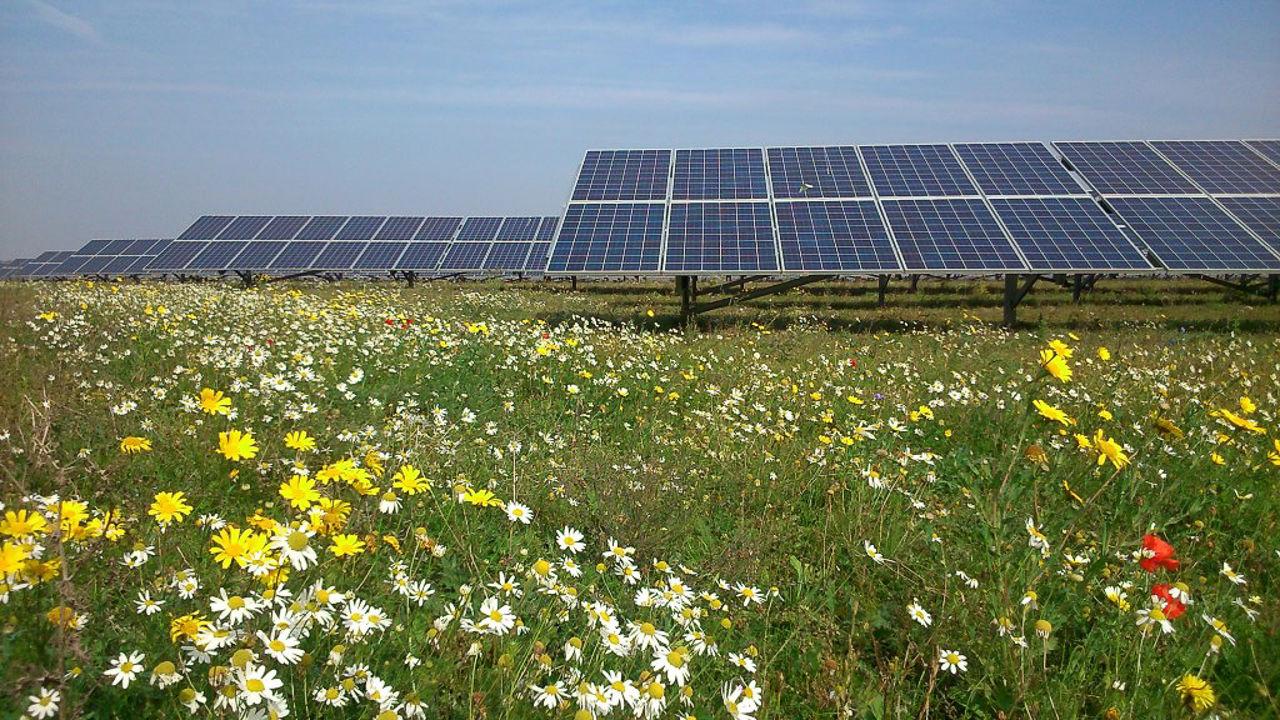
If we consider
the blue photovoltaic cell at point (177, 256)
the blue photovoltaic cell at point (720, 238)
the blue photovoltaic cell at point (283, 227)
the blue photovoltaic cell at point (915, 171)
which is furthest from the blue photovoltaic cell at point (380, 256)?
the blue photovoltaic cell at point (915, 171)

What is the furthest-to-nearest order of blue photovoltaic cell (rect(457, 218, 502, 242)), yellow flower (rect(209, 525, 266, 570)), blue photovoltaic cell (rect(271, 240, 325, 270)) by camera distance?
1. blue photovoltaic cell (rect(457, 218, 502, 242))
2. blue photovoltaic cell (rect(271, 240, 325, 270))
3. yellow flower (rect(209, 525, 266, 570))

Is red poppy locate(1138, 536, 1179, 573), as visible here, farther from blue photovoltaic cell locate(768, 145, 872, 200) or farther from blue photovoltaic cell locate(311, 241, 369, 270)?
blue photovoltaic cell locate(311, 241, 369, 270)

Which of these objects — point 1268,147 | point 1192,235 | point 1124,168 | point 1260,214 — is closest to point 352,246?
point 1124,168

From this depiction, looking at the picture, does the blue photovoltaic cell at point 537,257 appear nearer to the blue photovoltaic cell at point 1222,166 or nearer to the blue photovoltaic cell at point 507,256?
the blue photovoltaic cell at point 507,256

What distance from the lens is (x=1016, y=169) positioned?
17.5m

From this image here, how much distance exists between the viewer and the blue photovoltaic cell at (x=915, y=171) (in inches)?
632

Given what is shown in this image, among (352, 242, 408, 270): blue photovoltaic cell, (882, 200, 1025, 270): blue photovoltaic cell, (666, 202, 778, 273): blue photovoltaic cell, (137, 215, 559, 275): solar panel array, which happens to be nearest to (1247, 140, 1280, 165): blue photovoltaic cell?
(882, 200, 1025, 270): blue photovoltaic cell

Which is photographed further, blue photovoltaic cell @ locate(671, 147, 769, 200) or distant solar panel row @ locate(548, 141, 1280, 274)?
blue photovoltaic cell @ locate(671, 147, 769, 200)

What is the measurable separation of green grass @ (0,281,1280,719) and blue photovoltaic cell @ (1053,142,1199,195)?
37.1ft

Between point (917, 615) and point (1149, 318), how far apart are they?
1604 cm

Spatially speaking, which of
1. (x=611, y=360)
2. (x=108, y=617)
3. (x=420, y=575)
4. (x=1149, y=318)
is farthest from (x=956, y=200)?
(x=108, y=617)

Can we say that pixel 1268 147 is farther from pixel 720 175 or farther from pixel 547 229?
pixel 547 229

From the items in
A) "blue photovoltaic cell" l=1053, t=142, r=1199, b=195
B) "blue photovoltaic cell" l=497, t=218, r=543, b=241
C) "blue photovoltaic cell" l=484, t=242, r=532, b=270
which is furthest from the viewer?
"blue photovoltaic cell" l=497, t=218, r=543, b=241

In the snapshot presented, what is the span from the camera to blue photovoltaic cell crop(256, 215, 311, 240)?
28.4 meters
